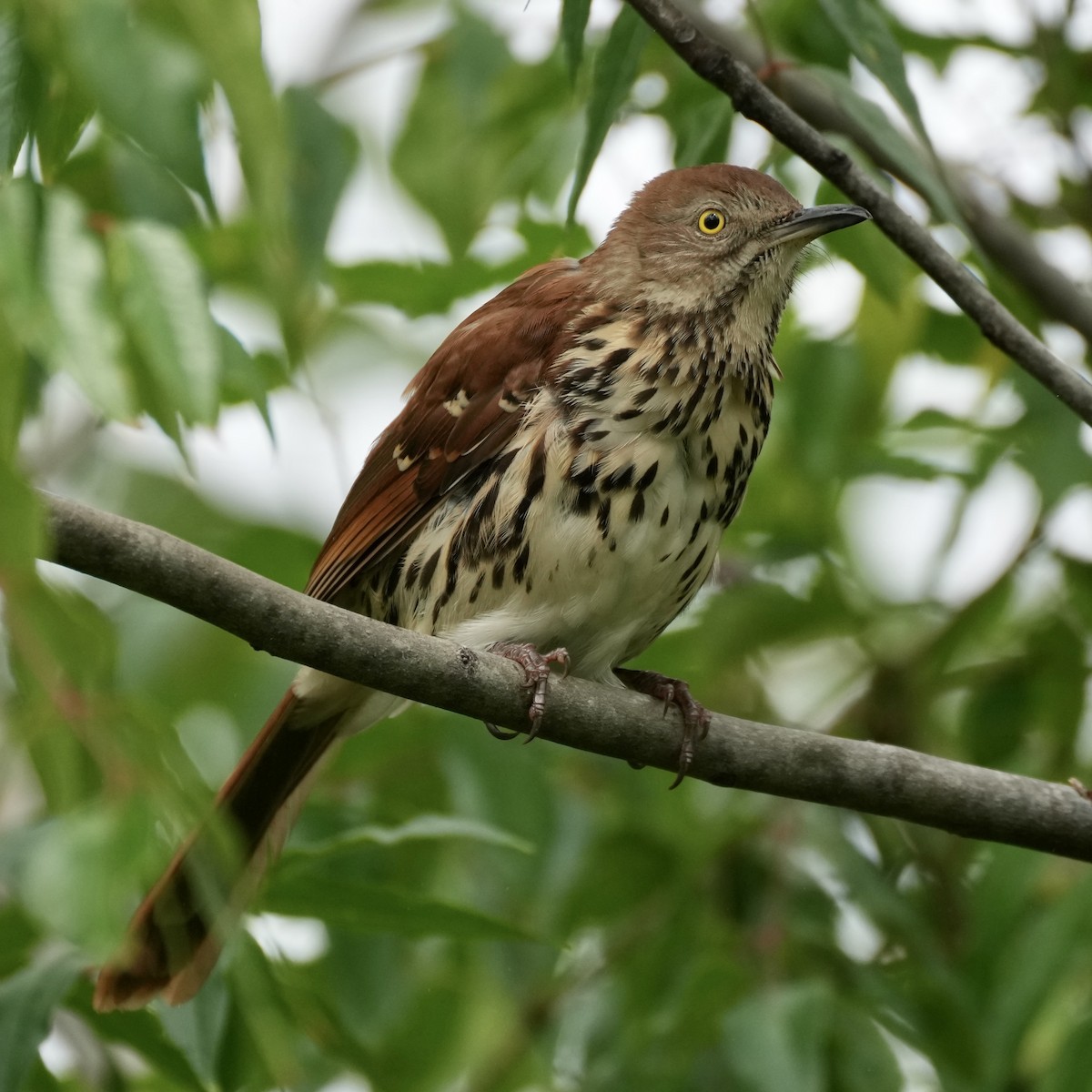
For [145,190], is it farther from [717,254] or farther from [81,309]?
[717,254]

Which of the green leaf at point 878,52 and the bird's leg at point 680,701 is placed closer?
the green leaf at point 878,52

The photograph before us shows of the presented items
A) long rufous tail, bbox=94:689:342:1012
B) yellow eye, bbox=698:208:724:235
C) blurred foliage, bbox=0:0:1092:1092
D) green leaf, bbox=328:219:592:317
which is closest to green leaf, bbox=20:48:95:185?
blurred foliage, bbox=0:0:1092:1092

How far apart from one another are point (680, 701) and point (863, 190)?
1.08 meters

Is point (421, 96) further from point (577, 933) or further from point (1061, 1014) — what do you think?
point (1061, 1014)

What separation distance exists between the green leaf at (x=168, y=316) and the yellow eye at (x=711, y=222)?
1840 mm

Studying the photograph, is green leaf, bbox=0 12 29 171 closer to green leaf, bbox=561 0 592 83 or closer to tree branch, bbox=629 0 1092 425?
green leaf, bbox=561 0 592 83

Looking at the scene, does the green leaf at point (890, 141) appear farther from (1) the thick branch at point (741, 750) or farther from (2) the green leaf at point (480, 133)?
(2) the green leaf at point (480, 133)

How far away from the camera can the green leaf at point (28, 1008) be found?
2645 millimetres

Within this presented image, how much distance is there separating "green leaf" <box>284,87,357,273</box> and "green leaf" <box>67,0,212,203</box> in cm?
84

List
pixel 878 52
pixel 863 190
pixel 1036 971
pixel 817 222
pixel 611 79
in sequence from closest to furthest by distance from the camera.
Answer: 1. pixel 878 52
2. pixel 611 79
3. pixel 863 190
4. pixel 1036 971
5. pixel 817 222

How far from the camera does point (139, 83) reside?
2.34 meters

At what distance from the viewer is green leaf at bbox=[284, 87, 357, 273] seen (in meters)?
3.31

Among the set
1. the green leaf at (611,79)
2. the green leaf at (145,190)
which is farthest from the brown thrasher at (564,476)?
the green leaf at (145,190)

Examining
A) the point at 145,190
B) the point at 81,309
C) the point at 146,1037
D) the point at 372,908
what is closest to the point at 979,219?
the point at 145,190
